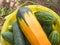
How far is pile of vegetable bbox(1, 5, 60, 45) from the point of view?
0.91 meters

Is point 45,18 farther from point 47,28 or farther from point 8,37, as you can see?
point 8,37

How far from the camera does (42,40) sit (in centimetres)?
90

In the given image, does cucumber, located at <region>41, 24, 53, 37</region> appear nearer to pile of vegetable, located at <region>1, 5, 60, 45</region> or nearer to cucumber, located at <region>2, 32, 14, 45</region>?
pile of vegetable, located at <region>1, 5, 60, 45</region>

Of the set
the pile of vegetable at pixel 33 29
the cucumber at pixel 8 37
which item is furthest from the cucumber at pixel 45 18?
the cucumber at pixel 8 37

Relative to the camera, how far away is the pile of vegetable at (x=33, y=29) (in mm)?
914

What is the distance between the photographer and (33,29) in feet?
3.01

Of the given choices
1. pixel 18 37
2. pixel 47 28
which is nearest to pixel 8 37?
pixel 18 37

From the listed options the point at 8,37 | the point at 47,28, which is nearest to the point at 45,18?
the point at 47,28

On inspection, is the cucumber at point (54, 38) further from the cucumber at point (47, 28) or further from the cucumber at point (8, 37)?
the cucumber at point (8, 37)

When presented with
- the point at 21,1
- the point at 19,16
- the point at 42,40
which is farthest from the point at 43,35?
the point at 21,1

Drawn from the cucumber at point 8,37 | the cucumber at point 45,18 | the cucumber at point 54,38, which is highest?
the cucumber at point 45,18

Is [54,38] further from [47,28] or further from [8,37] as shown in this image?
[8,37]

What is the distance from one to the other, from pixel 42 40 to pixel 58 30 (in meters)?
0.13

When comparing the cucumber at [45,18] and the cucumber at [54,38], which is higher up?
the cucumber at [45,18]
